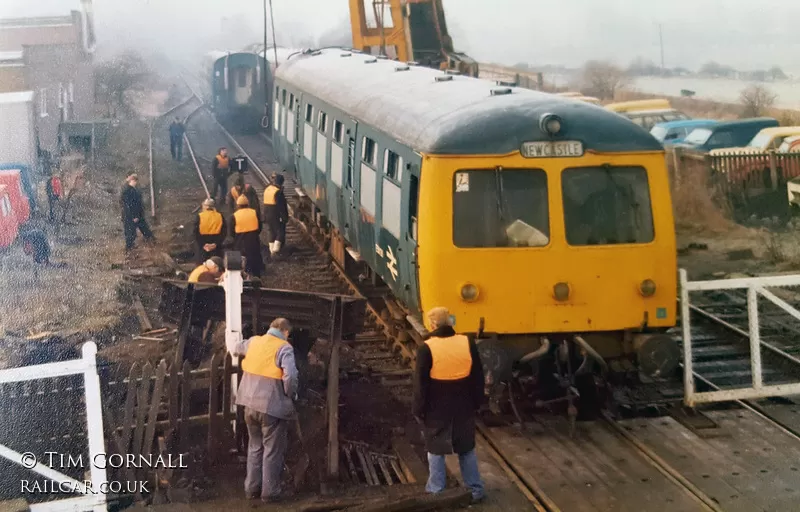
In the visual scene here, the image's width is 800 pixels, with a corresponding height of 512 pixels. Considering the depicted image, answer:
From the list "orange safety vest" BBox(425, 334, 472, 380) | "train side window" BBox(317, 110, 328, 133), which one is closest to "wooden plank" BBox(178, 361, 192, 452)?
"orange safety vest" BBox(425, 334, 472, 380)

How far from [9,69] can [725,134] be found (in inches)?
664

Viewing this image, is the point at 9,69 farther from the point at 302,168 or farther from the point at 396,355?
the point at 396,355

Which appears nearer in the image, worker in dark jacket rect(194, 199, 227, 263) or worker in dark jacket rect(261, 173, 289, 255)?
worker in dark jacket rect(194, 199, 227, 263)

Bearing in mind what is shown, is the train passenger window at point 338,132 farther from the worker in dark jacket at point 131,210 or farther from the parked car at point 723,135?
the parked car at point 723,135

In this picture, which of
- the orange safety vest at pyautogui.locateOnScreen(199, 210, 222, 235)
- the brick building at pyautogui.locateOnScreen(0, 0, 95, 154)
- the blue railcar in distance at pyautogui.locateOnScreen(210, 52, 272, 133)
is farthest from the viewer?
the blue railcar in distance at pyautogui.locateOnScreen(210, 52, 272, 133)

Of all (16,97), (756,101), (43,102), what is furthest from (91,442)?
(756,101)

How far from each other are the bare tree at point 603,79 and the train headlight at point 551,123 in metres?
34.3

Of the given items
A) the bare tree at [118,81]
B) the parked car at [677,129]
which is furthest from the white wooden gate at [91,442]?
the bare tree at [118,81]

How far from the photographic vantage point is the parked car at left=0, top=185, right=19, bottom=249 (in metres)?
12.6

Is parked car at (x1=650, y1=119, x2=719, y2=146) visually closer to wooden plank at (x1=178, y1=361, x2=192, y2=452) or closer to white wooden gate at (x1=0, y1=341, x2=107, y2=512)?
wooden plank at (x1=178, y1=361, x2=192, y2=452)

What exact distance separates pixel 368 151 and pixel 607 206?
3.32 meters

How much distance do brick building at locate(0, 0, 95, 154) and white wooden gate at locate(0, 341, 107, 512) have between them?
12.5 meters

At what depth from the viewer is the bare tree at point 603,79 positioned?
42.0 meters

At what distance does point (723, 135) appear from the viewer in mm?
25609
